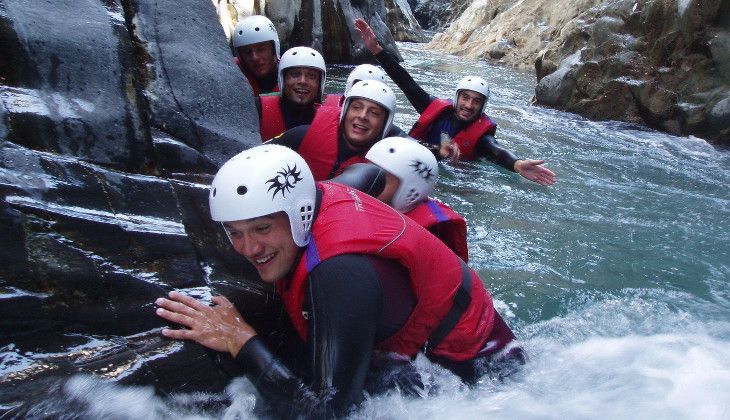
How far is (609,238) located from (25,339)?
5786 mm

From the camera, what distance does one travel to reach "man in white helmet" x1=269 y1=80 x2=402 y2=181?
506 cm

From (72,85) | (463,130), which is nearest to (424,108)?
(463,130)

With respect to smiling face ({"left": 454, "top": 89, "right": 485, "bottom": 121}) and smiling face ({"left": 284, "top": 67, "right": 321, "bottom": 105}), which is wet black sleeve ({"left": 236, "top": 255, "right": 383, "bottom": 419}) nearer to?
smiling face ({"left": 284, "top": 67, "right": 321, "bottom": 105})

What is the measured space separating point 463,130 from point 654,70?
22.4 feet

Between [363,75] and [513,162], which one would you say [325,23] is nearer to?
[363,75]

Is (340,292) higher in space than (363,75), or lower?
lower

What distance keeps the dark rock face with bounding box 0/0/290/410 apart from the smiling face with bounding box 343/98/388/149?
164 cm

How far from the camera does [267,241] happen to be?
2.64 m

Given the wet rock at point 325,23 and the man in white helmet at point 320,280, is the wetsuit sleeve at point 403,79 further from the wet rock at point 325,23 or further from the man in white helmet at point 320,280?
the man in white helmet at point 320,280

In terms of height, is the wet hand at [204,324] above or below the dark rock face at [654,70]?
below

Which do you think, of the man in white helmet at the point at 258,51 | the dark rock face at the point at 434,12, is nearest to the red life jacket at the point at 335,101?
the man in white helmet at the point at 258,51

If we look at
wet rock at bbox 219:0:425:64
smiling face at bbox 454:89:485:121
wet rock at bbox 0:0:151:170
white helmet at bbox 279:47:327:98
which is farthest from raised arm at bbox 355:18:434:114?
wet rock at bbox 0:0:151:170

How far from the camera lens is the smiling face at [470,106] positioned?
8.30m

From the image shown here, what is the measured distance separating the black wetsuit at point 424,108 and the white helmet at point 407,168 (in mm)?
3525
